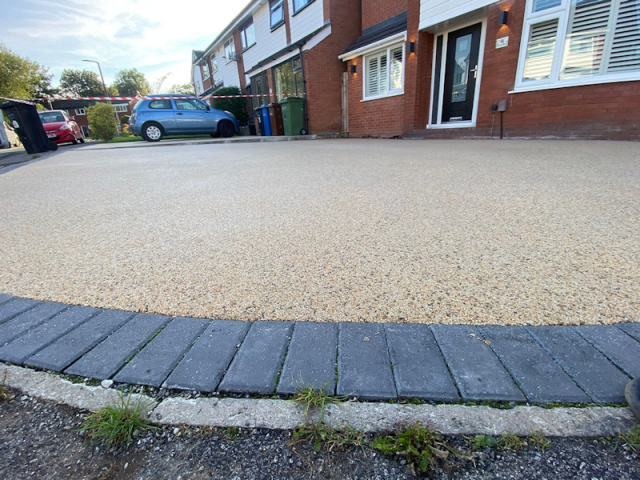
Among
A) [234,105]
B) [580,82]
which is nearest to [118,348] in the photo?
[580,82]

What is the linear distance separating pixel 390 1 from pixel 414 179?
25.5 feet

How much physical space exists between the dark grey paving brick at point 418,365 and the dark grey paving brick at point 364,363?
1.0 inches

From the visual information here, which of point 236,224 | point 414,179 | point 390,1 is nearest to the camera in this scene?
point 236,224

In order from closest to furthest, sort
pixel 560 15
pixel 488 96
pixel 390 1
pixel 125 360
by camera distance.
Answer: pixel 125 360
pixel 560 15
pixel 488 96
pixel 390 1

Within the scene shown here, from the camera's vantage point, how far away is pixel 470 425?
0.75 metres

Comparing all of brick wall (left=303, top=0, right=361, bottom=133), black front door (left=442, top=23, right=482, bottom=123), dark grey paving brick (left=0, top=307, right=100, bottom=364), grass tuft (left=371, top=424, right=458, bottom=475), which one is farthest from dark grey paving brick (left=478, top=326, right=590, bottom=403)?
brick wall (left=303, top=0, right=361, bottom=133)

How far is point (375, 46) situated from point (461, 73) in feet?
8.54

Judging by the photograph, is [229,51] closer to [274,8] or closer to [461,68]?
[274,8]

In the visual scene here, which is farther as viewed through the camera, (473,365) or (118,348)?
(118,348)

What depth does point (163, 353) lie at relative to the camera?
1.01 m

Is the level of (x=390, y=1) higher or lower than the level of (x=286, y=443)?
higher

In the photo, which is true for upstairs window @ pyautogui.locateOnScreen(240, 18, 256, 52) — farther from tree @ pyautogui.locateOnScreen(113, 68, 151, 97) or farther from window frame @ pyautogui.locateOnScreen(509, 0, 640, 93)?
tree @ pyautogui.locateOnScreen(113, 68, 151, 97)

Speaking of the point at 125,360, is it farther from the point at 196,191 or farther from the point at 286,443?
the point at 196,191

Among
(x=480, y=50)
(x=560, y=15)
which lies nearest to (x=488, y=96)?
(x=480, y=50)
